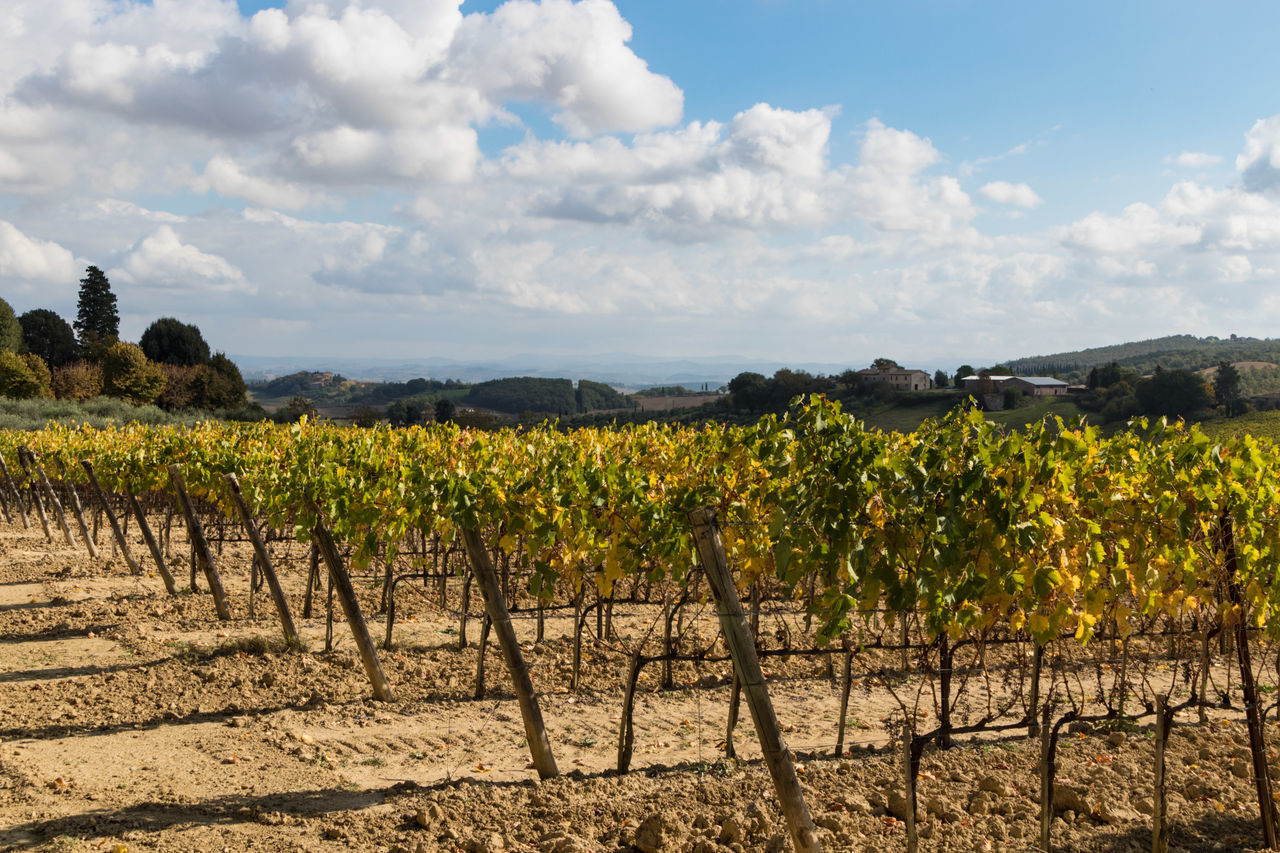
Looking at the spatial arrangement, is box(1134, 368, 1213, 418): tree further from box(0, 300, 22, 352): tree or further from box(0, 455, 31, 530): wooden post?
box(0, 300, 22, 352): tree

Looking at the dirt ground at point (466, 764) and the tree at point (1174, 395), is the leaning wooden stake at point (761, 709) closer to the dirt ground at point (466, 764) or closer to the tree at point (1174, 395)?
the dirt ground at point (466, 764)

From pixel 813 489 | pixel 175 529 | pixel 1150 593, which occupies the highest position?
pixel 813 489

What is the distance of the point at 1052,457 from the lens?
167 inches

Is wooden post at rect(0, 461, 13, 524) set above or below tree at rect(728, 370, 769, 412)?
below

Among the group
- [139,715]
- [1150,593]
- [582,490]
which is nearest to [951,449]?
[1150,593]

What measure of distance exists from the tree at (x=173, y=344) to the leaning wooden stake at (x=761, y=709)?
7223cm

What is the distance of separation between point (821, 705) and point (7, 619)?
9.12 m

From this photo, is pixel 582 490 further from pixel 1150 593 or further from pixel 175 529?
pixel 175 529

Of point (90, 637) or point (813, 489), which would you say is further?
point (90, 637)

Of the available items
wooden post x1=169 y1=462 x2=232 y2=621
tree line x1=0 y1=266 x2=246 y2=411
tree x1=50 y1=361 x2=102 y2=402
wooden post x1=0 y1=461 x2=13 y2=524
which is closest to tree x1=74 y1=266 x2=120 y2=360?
tree line x1=0 y1=266 x2=246 y2=411

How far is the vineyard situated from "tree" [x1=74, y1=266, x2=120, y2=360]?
65836 mm

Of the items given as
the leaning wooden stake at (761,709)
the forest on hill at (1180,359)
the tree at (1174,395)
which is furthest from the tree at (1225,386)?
the leaning wooden stake at (761,709)

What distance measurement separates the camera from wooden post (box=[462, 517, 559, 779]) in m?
4.94

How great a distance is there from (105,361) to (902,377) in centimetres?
6515
